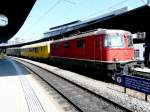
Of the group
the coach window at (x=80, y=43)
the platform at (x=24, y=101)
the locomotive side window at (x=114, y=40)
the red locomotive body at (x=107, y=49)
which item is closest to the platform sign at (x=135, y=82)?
the red locomotive body at (x=107, y=49)

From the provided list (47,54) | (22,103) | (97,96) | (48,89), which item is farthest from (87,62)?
(47,54)

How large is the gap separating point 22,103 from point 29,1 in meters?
9.67

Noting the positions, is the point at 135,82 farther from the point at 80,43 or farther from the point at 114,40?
the point at 80,43

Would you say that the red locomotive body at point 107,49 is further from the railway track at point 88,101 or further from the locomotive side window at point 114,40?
the railway track at point 88,101

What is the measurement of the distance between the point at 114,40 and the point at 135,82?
204 inches

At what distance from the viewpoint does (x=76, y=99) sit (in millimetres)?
12219

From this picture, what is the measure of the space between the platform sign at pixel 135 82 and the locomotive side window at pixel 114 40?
296 cm

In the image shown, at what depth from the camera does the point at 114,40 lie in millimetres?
17469

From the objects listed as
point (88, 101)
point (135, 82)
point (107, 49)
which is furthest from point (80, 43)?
point (88, 101)

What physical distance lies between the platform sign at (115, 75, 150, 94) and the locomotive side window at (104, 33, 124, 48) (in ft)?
9.73

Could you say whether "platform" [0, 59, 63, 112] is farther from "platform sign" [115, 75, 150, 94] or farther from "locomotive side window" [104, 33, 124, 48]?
"locomotive side window" [104, 33, 124, 48]

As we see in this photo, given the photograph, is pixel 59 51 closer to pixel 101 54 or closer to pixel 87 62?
pixel 87 62

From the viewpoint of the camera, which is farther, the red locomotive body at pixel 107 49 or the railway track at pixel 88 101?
the red locomotive body at pixel 107 49

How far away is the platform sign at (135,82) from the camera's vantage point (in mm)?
11781
